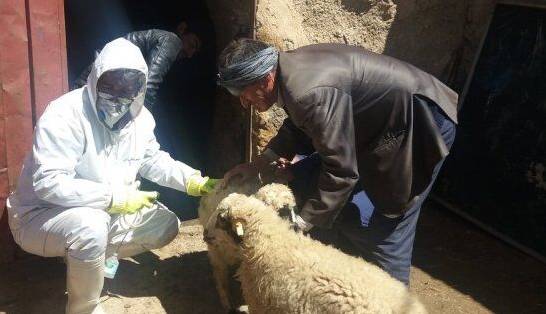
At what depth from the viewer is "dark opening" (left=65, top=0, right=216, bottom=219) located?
5.34 m

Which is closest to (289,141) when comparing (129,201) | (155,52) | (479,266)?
(129,201)

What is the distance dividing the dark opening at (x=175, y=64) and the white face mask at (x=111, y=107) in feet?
6.41

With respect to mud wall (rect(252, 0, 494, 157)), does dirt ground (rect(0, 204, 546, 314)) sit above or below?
below

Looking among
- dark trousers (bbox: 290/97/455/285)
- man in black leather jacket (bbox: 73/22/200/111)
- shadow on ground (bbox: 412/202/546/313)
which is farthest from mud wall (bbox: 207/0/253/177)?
shadow on ground (bbox: 412/202/546/313)

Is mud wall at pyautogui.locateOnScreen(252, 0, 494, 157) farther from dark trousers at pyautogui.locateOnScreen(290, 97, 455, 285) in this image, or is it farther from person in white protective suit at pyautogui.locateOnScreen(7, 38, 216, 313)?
person in white protective suit at pyautogui.locateOnScreen(7, 38, 216, 313)

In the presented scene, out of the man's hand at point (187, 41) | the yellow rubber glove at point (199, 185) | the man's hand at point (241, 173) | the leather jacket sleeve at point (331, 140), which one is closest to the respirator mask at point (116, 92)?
the yellow rubber glove at point (199, 185)

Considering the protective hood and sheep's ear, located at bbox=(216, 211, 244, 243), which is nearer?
sheep's ear, located at bbox=(216, 211, 244, 243)

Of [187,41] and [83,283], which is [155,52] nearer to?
[187,41]

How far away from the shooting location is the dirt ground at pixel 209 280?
12.5ft

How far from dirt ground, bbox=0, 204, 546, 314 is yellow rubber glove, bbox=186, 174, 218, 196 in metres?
0.73

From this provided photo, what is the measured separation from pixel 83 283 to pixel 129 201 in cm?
54

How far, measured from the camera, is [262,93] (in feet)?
10.4

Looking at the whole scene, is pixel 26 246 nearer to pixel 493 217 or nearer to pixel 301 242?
pixel 301 242

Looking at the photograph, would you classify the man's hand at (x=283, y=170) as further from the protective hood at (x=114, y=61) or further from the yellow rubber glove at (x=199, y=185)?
the protective hood at (x=114, y=61)
